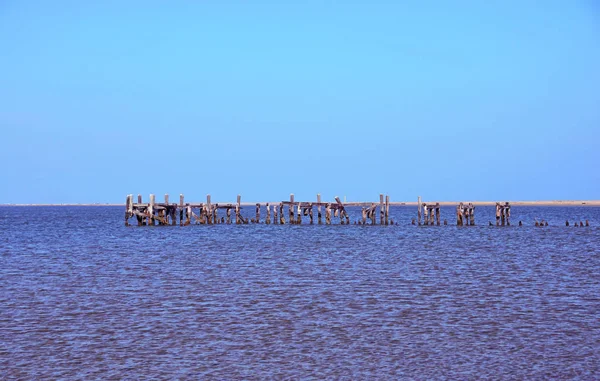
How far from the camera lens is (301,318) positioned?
1478cm

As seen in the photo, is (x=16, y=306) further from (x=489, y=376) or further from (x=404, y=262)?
(x=404, y=262)

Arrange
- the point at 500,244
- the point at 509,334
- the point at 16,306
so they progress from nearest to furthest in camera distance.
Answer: the point at 509,334 → the point at 16,306 → the point at 500,244

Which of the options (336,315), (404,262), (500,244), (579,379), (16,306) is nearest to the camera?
(579,379)

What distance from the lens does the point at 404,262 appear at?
27.2m

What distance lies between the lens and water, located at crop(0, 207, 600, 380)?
10953 mm

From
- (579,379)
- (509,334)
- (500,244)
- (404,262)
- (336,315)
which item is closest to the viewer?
(579,379)

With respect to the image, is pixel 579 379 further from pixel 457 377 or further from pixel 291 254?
pixel 291 254

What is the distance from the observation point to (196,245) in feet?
124

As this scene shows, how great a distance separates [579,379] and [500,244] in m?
28.3

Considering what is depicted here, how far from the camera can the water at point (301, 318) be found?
1095cm

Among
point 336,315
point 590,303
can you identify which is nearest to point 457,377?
point 336,315

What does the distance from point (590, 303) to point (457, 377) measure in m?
7.75

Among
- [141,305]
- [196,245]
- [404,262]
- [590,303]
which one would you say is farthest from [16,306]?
[196,245]

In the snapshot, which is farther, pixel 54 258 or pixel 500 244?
pixel 500 244
